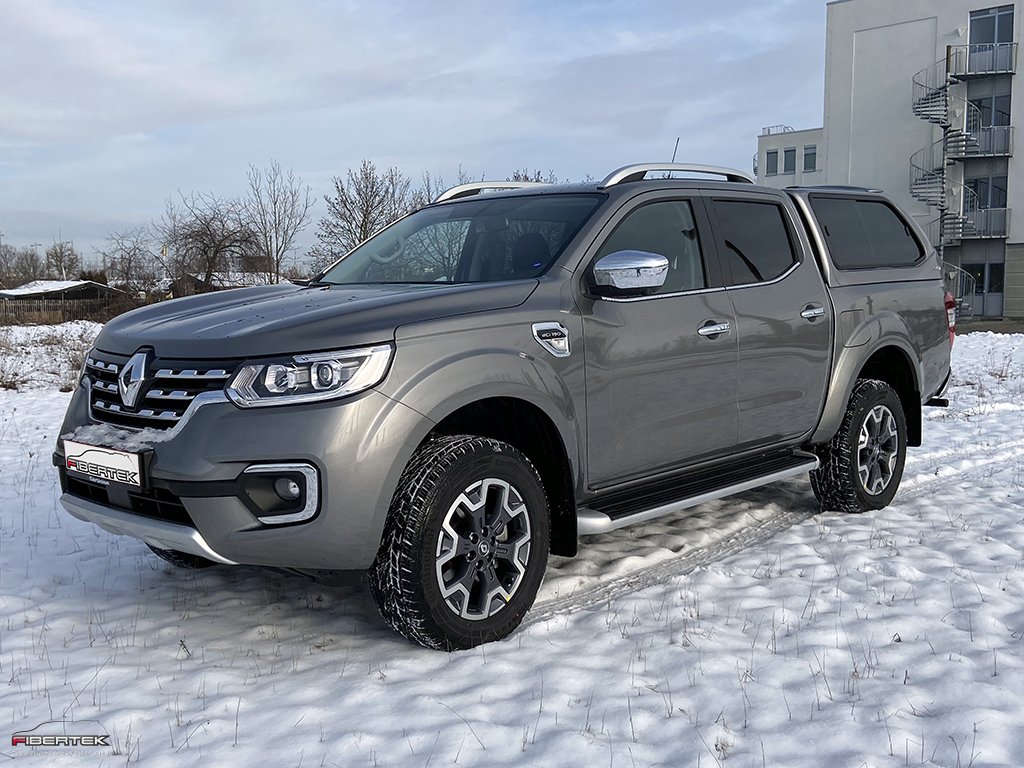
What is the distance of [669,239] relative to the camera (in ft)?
15.0

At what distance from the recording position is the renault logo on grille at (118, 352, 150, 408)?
3492mm

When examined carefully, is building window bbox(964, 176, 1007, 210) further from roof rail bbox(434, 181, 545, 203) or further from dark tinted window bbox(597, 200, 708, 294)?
dark tinted window bbox(597, 200, 708, 294)

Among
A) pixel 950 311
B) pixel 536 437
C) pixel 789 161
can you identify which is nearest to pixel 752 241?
pixel 536 437

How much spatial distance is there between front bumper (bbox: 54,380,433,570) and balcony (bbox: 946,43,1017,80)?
37.6 metres

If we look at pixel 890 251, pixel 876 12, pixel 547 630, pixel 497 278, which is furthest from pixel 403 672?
pixel 876 12

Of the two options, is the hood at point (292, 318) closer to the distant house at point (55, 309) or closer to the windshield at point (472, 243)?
the windshield at point (472, 243)

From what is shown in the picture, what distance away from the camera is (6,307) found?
136 ft

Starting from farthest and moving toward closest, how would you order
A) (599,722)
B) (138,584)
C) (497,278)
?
(138,584) → (497,278) → (599,722)

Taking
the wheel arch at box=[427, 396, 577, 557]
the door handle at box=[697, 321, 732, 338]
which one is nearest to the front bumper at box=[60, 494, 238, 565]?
the wheel arch at box=[427, 396, 577, 557]

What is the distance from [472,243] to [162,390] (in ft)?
5.70

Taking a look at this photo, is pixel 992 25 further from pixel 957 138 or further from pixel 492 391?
pixel 492 391

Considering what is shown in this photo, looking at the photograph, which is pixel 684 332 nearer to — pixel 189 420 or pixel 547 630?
pixel 547 630

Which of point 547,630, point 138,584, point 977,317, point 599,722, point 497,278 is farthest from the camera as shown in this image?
point 977,317

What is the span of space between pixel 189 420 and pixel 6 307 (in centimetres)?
4372
